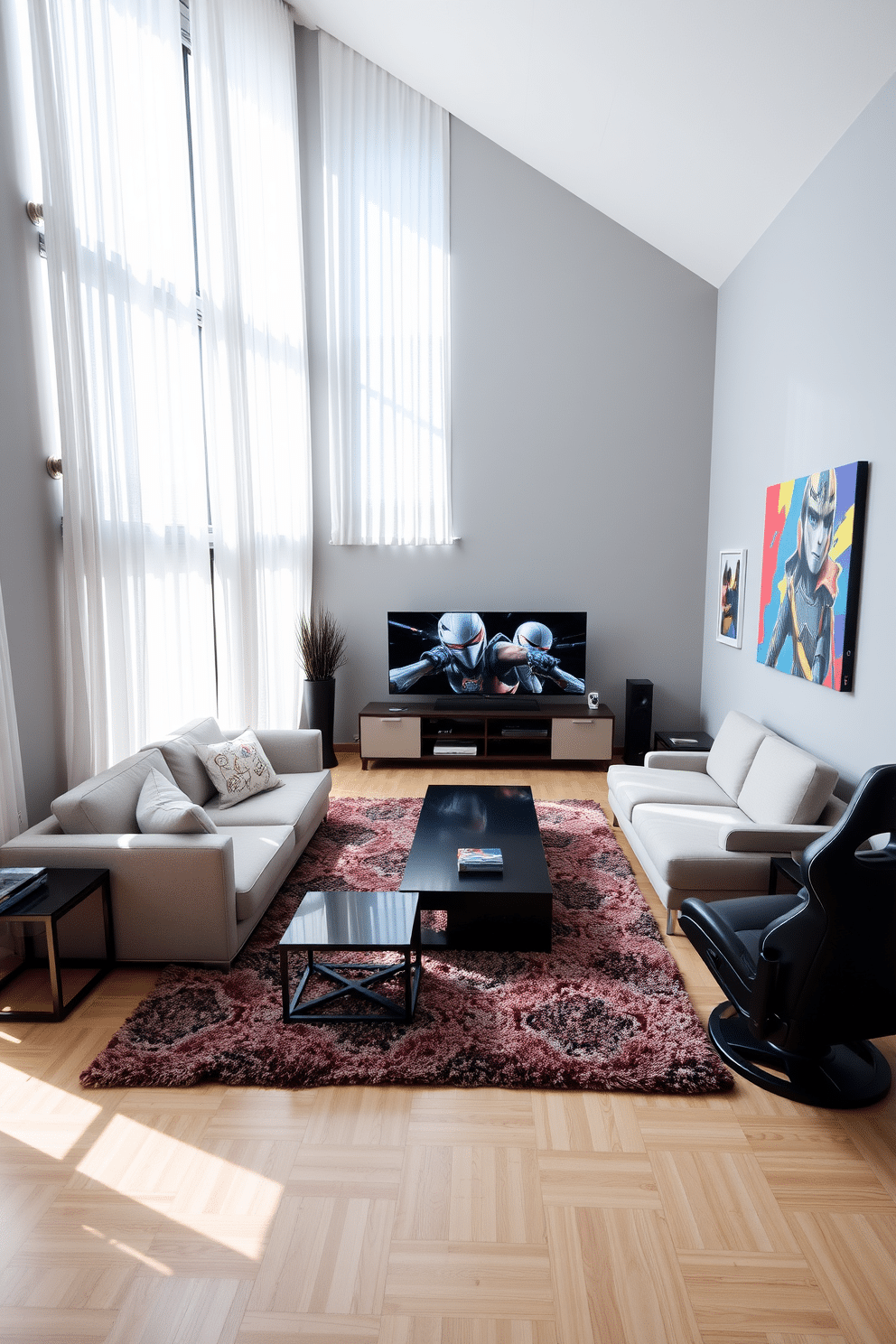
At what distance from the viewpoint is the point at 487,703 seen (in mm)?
6301

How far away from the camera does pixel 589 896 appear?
3.82m

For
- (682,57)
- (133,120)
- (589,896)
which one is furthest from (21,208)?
(589,896)

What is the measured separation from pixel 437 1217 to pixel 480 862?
5.01 ft

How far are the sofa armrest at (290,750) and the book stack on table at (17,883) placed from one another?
6.04 ft

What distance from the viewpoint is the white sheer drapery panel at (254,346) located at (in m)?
4.94

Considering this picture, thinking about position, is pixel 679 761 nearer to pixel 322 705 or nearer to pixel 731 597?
pixel 731 597

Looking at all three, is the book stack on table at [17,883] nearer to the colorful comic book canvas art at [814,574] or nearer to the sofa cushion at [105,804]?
the sofa cushion at [105,804]

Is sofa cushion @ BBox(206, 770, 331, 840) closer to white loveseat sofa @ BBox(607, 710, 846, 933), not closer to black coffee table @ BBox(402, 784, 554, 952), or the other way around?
black coffee table @ BBox(402, 784, 554, 952)

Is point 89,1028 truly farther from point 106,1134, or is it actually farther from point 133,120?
point 133,120

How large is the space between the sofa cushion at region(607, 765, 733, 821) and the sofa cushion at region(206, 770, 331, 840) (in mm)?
1668

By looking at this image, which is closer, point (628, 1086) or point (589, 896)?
point (628, 1086)

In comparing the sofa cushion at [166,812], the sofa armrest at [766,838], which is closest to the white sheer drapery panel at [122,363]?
the sofa cushion at [166,812]

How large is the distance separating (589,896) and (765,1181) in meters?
1.73

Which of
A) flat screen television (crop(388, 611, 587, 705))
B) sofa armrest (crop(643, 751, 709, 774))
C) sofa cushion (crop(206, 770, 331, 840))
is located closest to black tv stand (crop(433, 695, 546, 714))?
flat screen television (crop(388, 611, 587, 705))
